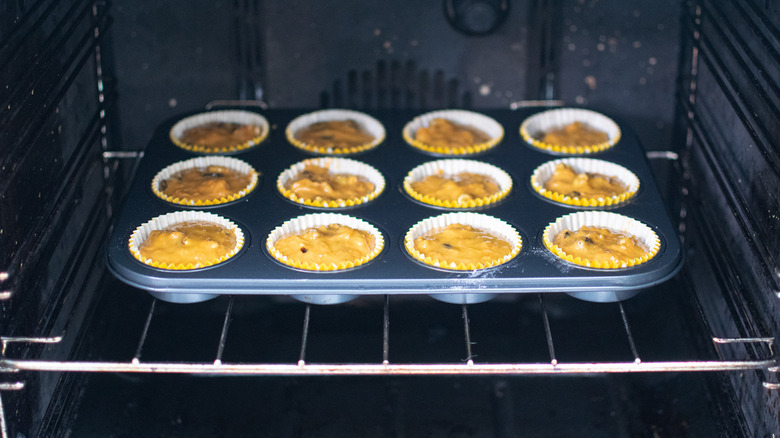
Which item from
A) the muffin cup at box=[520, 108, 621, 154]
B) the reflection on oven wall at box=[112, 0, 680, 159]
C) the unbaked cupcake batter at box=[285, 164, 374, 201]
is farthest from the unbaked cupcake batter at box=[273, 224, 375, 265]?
the reflection on oven wall at box=[112, 0, 680, 159]

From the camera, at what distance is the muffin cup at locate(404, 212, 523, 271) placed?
2990 mm

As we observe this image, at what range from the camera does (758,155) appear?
9.83ft

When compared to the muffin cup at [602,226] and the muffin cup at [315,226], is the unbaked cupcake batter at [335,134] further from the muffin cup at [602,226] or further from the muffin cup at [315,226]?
the muffin cup at [602,226]

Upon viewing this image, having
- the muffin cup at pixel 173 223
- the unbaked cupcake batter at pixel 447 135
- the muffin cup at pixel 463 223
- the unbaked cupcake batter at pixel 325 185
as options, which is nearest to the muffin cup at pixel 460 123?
the unbaked cupcake batter at pixel 447 135

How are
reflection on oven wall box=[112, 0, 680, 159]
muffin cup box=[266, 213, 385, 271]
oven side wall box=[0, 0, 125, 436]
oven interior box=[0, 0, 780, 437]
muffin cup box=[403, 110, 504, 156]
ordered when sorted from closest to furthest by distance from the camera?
oven side wall box=[0, 0, 125, 436] < oven interior box=[0, 0, 780, 437] < muffin cup box=[266, 213, 385, 271] < muffin cup box=[403, 110, 504, 156] < reflection on oven wall box=[112, 0, 680, 159]

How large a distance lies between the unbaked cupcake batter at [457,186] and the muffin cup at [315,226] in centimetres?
36

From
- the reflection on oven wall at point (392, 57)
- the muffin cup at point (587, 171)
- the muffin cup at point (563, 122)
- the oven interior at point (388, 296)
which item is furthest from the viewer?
the reflection on oven wall at point (392, 57)

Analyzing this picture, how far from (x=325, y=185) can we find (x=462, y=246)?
0.68 metres

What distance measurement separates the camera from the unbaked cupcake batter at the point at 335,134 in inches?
152

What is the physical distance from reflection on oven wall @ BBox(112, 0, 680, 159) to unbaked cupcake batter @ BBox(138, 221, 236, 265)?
131 centimetres

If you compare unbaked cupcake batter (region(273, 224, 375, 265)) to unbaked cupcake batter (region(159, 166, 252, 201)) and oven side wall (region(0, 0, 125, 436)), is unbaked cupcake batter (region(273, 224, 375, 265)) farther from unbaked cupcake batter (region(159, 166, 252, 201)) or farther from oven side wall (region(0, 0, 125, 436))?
oven side wall (region(0, 0, 125, 436))

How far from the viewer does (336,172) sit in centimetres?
373

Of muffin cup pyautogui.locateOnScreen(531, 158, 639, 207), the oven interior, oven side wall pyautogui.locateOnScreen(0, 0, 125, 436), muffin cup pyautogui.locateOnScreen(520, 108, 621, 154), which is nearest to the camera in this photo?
oven side wall pyautogui.locateOnScreen(0, 0, 125, 436)

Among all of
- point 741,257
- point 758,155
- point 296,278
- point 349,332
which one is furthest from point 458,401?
point 758,155
